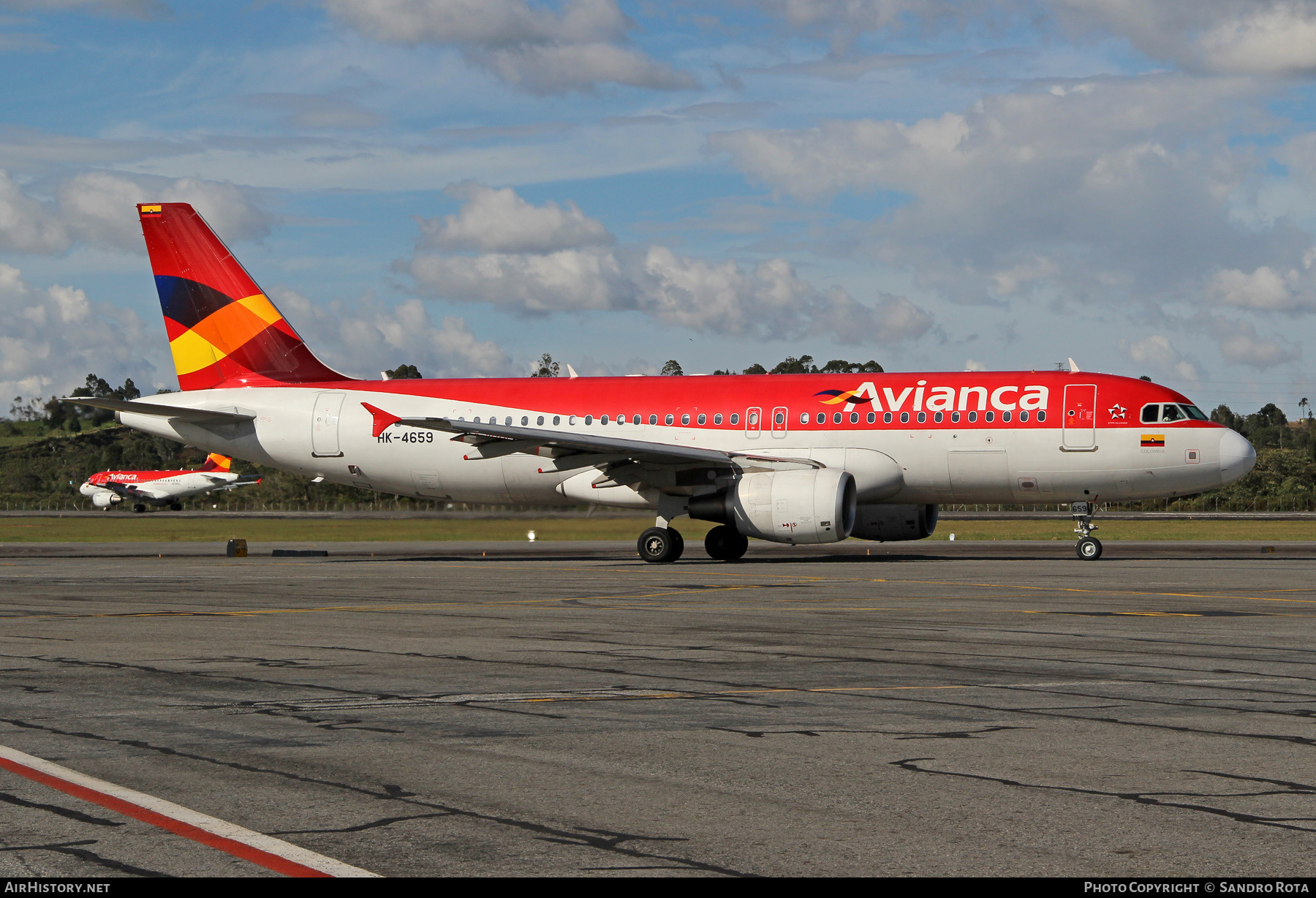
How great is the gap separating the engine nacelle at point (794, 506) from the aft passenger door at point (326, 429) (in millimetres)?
11162

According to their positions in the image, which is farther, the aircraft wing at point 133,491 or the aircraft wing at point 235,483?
the aircraft wing at point 133,491

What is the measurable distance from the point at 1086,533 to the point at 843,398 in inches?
249

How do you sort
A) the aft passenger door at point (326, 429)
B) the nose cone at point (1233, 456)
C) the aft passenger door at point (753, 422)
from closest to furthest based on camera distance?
1. the nose cone at point (1233, 456)
2. the aft passenger door at point (753, 422)
3. the aft passenger door at point (326, 429)

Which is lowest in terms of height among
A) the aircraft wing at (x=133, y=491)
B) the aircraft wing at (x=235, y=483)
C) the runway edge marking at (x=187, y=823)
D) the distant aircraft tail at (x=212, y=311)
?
the runway edge marking at (x=187, y=823)

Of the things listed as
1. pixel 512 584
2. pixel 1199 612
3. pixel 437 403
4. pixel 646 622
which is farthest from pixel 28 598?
pixel 1199 612

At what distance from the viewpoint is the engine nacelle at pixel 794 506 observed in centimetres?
2759

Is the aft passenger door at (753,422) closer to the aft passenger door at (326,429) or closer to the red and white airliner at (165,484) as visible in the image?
the aft passenger door at (326,429)

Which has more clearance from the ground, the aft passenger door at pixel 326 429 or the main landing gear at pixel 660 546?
the aft passenger door at pixel 326 429

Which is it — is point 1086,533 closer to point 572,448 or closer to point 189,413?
point 572,448

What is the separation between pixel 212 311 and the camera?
1373 inches

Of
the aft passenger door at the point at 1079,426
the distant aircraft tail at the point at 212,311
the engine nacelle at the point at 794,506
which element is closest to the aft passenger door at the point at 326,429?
the distant aircraft tail at the point at 212,311

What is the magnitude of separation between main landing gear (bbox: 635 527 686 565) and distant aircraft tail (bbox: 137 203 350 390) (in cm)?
1095

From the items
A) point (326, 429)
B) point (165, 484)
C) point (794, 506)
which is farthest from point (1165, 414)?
point (165, 484)

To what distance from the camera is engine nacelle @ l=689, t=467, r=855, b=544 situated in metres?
27.6
